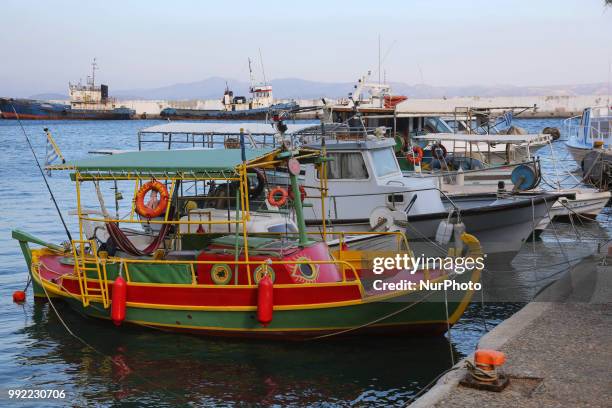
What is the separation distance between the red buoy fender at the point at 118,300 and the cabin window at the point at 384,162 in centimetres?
713

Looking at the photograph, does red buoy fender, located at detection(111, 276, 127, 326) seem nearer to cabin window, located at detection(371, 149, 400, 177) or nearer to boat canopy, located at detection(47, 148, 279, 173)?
boat canopy, located at detection(47, 148, 279, 173)

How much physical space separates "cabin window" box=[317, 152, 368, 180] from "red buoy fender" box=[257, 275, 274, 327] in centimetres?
629

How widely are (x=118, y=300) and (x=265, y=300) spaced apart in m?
2.41

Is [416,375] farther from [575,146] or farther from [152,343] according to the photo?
[575,146]

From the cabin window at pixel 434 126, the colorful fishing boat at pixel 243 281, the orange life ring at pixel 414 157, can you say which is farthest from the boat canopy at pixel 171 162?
the cabin window at pixel 434 126

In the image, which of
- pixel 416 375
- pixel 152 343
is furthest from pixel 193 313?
pixel 416 375

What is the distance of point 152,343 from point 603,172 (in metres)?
21.5

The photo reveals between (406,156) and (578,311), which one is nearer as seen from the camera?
(578,311)

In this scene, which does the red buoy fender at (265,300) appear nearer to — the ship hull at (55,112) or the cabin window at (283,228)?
the cabin window at (283,228)

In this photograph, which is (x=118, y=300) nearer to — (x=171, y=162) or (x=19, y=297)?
(x=171, y=162)

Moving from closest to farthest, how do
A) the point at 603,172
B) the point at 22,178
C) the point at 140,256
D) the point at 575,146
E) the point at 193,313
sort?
the point at 193,313, the point at 140,256, the point at 603,172, the point at 575,146, the point at 22,178

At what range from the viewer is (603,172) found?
29203mm

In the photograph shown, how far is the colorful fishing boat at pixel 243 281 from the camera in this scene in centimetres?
1198

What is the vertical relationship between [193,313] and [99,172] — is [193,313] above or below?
below
